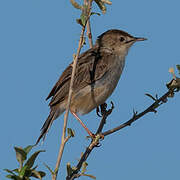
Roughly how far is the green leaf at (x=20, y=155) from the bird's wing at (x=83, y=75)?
339 centimetres

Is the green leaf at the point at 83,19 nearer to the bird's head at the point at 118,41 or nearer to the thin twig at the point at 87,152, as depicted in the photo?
the thin twig at the point at 87,152

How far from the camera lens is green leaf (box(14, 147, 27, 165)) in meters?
2.15

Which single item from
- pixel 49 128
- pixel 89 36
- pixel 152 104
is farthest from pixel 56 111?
pixel 152 104

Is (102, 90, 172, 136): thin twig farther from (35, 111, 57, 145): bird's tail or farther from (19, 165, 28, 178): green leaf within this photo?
(35, 111, 57, 145): bird's tail

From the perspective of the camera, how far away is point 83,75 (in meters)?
5.72

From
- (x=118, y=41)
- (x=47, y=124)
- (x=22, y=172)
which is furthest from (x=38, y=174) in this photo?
(x=118, y=41)

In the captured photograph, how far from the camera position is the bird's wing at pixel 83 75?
5668mm

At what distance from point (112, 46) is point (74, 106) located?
1.47m

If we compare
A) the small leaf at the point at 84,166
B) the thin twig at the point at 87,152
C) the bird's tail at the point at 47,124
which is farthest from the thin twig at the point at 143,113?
the bird's tail at the point at 47,124

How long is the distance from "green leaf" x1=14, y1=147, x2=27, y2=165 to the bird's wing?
3.39 m

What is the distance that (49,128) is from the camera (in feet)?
17.2

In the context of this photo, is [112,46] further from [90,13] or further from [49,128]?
[90,13]

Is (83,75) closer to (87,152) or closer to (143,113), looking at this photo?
(143,113)

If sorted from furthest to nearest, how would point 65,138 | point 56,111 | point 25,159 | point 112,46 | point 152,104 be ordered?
point 112,46 < point 56,111 < point 152,104 < point 65,138 < point 25,159
